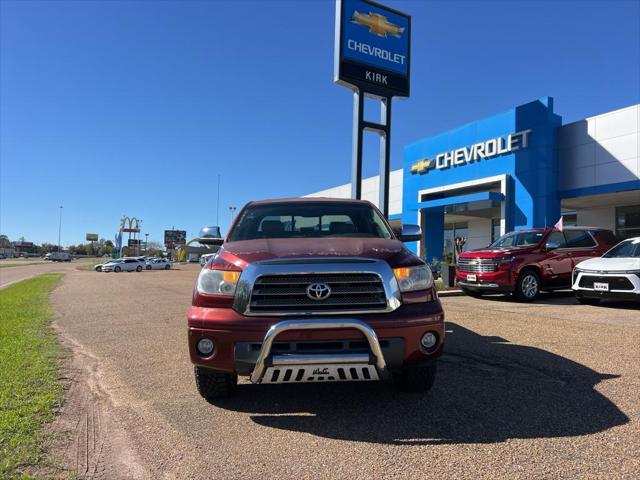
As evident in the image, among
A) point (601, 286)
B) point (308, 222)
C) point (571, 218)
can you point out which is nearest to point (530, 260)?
point (601, 286)

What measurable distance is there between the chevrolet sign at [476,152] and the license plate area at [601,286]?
11536mm

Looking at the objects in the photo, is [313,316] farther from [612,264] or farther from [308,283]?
[612,264]

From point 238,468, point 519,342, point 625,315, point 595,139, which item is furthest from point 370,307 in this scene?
point 595,139

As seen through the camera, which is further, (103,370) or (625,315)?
(625,315)

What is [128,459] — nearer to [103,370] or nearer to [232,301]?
[232,301]

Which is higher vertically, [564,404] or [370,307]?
[370,307]

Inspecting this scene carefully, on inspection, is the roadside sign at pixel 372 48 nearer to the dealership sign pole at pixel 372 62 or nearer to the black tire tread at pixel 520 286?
the dealership sign pole at pixel 372 62

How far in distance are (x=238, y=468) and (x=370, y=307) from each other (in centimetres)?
135

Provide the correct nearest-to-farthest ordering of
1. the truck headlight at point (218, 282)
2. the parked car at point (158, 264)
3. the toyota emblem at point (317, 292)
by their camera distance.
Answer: the toyota emblem at point (317, 292), the truck headlight at point (218, 282), the parked car at point (158, 264)

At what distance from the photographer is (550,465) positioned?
2.70 m

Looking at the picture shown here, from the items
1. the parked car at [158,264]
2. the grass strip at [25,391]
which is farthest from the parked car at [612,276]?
the parked car at [158,264]

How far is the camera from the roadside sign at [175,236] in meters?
114

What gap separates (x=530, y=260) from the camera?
11.3 m

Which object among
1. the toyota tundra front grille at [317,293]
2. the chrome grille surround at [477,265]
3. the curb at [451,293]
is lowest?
the curb at [451,293]
